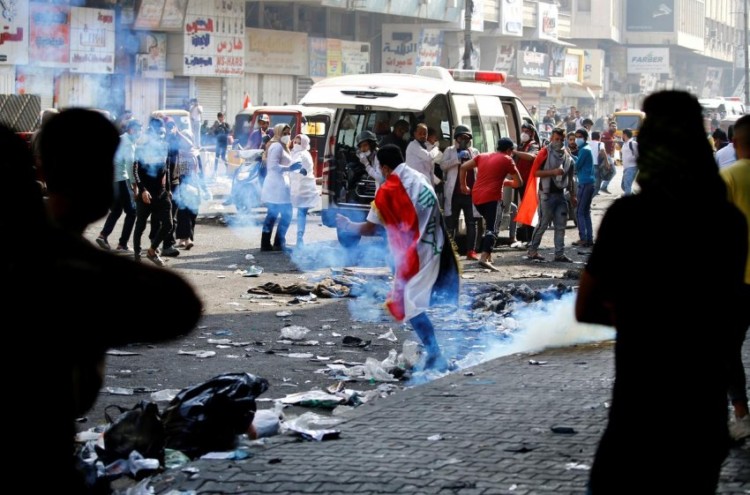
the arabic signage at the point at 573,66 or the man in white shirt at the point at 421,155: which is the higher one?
the arabic signage at the point at 573,66

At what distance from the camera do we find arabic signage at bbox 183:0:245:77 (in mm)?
38094

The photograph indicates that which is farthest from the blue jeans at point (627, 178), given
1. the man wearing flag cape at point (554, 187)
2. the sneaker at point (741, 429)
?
the sneaker at point (741, 429)

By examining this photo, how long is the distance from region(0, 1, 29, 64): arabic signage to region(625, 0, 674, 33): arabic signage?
7158cm

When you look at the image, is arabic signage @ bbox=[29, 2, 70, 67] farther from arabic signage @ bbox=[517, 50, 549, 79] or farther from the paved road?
arabic signage @ bbox=[517, 50, 549, 79]

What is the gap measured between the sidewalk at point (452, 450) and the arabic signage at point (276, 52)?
1379 inches

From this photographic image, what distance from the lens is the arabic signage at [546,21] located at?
65500 mm

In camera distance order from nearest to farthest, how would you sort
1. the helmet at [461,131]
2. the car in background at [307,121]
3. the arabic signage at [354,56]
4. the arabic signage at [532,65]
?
the helmet at [461,131] < the car in background at [307,121] < the arabic signage at [354,56] < the arabic signage at [532,65]

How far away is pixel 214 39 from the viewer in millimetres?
39031

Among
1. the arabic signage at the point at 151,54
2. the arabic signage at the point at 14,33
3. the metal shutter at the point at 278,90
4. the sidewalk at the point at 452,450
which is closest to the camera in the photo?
the sidewalk at the point at 452,450

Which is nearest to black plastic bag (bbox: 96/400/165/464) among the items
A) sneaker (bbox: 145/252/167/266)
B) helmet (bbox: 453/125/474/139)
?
sneaker (bbox: 145/252/167/266)

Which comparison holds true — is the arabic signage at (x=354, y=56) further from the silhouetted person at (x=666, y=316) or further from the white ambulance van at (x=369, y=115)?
the silhouetted person at (x=666, y=316)

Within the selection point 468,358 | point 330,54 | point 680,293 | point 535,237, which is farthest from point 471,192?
point 330,54

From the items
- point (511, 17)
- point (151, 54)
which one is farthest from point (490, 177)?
point (511, 17)

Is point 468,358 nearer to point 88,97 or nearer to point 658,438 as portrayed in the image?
point 658,438
